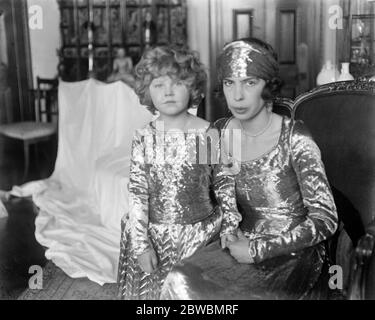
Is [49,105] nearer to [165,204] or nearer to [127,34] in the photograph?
[165,204]

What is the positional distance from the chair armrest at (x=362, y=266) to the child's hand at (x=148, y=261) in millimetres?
412

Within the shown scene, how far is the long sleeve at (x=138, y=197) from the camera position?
119cm

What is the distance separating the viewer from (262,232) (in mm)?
1196

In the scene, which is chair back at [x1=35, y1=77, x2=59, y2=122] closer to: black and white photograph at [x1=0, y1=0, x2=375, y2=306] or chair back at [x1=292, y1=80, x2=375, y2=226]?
black and white photograph at [x1=0, y1=0, x2=375, y2=306]

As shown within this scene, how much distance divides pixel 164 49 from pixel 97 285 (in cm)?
87

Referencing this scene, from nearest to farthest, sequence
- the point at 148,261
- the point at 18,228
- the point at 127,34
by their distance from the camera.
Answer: the point at 148,261, the point at 18,228, the point at 127,34

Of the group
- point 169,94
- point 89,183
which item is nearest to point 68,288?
point 89,183

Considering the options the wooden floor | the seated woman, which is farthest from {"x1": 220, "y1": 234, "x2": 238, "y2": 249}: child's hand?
the wooden floor

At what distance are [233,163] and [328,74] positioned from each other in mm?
567

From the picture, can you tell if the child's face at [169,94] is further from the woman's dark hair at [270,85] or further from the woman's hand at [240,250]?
the woman's hand at [240,250]

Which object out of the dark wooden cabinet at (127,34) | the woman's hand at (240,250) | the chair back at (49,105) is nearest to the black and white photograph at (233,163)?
the woman's hand at (240,250)

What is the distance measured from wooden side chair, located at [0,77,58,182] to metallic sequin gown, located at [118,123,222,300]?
1.65ft

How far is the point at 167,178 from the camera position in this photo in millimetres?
1199
